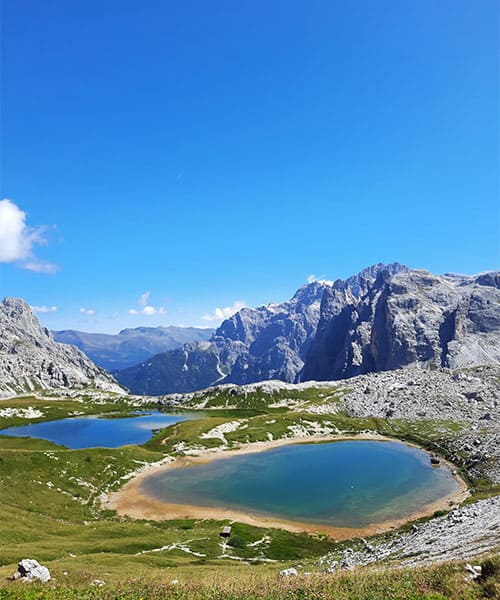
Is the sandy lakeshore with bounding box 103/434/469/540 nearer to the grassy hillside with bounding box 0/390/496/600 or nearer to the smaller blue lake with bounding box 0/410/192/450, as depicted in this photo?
the grassy hillside with bounding box 0/390/496/600

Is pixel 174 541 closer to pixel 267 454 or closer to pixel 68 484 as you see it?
pixel 68 484

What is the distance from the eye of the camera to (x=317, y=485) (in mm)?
87750

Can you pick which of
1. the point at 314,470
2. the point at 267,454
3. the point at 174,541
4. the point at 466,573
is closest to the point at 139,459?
the point at 267,454

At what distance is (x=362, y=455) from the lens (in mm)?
118438

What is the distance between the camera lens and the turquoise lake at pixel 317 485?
72062 millimetres

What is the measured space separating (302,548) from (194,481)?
4489cm

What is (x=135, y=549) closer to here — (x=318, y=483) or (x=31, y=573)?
(x=31, y=573)

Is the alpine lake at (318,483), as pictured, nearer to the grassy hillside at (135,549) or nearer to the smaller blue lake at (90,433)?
the grassy hillside at (135,549)

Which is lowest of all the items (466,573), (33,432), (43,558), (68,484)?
(33,432)

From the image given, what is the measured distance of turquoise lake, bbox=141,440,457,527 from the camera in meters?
72.1

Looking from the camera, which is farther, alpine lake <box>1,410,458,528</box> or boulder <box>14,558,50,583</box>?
alpine lake <box>1,410,458,528</box>

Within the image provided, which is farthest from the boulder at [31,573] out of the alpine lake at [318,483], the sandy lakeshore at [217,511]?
the alpine lake at [318,483]

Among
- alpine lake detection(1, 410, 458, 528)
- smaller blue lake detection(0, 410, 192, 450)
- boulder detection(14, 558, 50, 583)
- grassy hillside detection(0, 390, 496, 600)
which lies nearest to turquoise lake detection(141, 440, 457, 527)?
alpine lake detection(1, 410, 458, 528)

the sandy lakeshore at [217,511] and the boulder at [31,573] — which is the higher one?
the boulder at [31,573]
